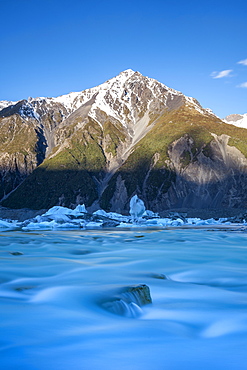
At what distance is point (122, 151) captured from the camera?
148750 millimetres

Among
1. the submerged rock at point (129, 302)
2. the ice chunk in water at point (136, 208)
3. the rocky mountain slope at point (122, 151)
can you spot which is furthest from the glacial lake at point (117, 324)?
the rocky mountain slope at point (122, 151)

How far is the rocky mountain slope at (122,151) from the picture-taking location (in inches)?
4434

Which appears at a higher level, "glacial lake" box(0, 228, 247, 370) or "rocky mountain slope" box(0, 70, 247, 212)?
"rocky mountain slope" box(0, 70, 247, 212)

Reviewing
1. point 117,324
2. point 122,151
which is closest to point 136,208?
point 117,324

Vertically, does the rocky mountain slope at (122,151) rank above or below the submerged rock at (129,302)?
above

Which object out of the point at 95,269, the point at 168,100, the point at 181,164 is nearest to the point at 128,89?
the point at 168,100

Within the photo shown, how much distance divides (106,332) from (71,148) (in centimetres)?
14348

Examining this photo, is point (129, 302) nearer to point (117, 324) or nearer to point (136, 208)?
point (117, 324)

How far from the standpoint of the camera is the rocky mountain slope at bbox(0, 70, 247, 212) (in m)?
113

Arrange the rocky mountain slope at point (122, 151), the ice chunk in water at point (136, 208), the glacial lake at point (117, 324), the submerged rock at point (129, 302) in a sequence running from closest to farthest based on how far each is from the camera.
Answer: the glacial lake at point (117, 324)
the submerged rock at point (129, 302)
the ice chunk in water at point (136, 208)
the rocky mountain slope at point (122, 151)

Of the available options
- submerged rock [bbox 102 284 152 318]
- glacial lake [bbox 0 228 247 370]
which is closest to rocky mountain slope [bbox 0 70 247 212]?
glacial lake [bbox 0 228 247 370]

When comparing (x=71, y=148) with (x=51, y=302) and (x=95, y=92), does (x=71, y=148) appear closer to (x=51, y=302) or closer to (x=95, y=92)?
(x=95, y=92)

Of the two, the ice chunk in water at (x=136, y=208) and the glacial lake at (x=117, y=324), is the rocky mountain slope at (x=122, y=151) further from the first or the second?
the glacial lake at (x=117, y=324)

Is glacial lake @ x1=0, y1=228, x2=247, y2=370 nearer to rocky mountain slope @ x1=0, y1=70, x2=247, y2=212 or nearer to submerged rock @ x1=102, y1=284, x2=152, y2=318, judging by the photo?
submerged rock @ x1=102, y1=284, x2=152, y2=318
